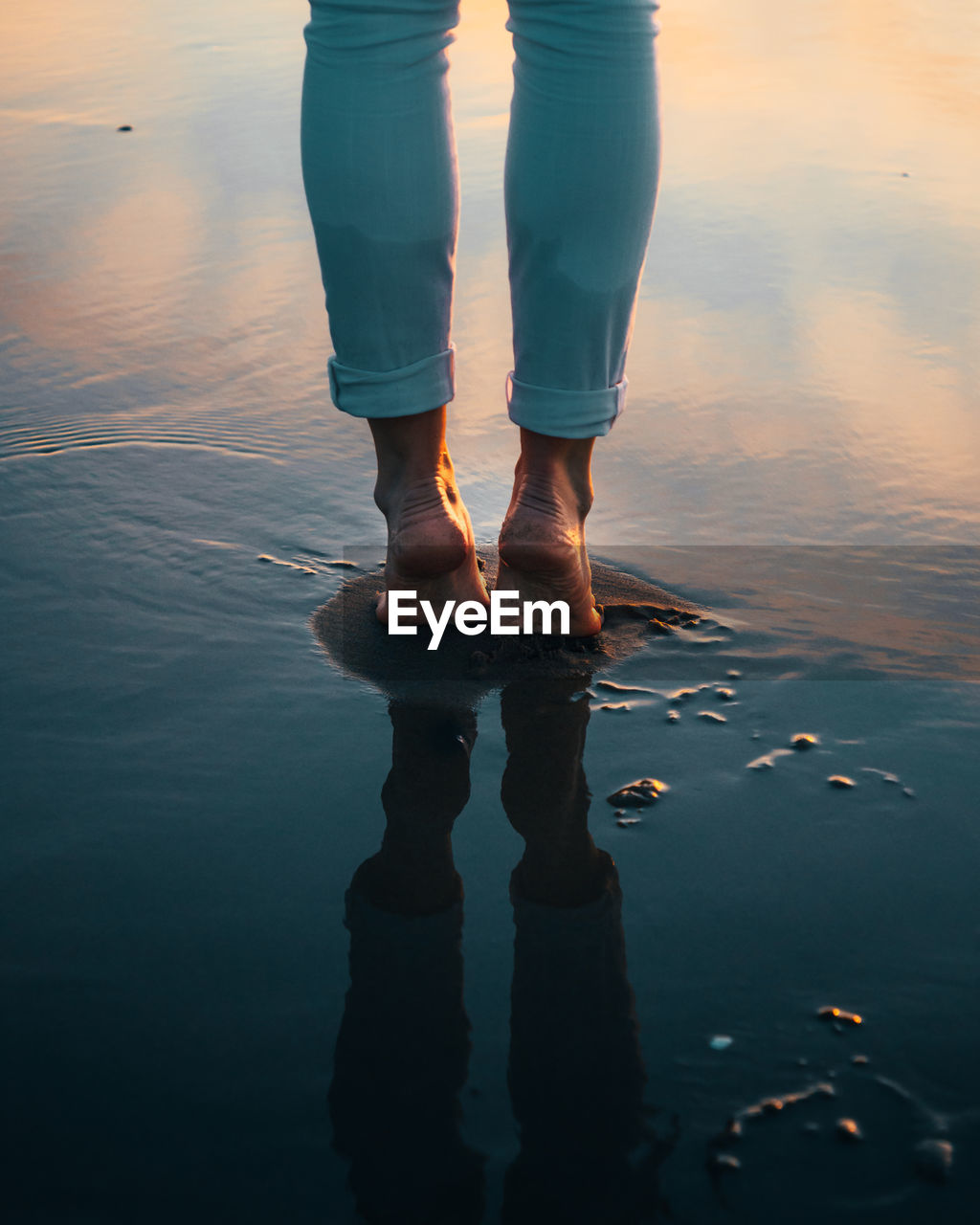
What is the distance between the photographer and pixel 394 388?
3.69 ft

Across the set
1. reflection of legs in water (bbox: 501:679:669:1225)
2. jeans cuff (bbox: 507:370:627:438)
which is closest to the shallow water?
reflection of legs in water (bbox: 501:679:669:1225)

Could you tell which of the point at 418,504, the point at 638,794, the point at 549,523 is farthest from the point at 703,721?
the point at 418,504

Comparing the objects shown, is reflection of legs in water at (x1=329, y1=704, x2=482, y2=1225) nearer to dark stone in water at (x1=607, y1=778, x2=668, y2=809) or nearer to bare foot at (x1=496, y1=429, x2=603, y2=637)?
dark stone in water at (x1=607, y1=778, x2=668, y2=809)

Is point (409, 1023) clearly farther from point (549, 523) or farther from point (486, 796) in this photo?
point (549, 523)

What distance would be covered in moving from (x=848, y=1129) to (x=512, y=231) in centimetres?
A: 78

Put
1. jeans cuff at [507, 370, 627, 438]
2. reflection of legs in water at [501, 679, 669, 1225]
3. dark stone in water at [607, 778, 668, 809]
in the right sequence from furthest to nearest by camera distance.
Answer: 1. jeans cuff at [507, 370, 627, 438]
2. dark stone in water at [607, 778, 668, 809]
3. reflection of legs in water at [501, 679, 669, 1225]

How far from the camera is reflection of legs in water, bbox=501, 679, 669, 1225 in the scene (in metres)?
0.65

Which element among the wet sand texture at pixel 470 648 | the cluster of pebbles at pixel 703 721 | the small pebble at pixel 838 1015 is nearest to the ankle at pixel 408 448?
the wet sand texture at pixel 470 648

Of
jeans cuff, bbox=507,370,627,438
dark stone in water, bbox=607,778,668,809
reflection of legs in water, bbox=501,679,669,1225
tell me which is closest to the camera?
reflection of legs in water, bbox=501,679,669,1225

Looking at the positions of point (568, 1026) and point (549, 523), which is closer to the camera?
point (568, 1026)

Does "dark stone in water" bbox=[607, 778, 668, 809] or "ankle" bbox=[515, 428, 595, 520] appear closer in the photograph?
"dark stone in water" bbox=[607, 778, 668, 809]

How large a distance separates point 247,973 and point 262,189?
228 cm

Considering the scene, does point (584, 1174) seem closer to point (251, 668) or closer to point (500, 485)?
Result: point (251, 668)

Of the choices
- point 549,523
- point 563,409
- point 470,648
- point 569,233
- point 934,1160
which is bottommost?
point 934,1160
